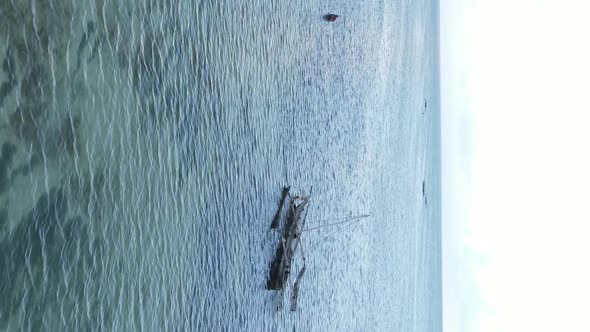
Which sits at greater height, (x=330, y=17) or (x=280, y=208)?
(x=330, y=17)

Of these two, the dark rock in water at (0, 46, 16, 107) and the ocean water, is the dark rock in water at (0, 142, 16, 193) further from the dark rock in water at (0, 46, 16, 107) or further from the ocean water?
the dark rock in water at (0, 46, 16, 107)

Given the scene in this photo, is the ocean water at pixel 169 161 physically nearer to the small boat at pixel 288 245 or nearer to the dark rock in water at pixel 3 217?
the dark rock in water at pixel 3 217

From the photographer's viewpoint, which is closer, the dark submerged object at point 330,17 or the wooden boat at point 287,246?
the wooden boat at point 287,246

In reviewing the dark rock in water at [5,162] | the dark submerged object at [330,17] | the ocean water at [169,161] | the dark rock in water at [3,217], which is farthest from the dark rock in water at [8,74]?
the dark submerged object at [330,17]

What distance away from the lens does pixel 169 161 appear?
3834 millimetres

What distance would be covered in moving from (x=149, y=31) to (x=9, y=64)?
1244 mm

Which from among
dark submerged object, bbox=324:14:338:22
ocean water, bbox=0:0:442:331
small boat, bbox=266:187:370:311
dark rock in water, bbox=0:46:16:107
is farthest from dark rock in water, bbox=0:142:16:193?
dark submerged object, bbox=324:14:338:22

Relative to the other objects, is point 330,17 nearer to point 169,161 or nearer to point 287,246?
point 287,246

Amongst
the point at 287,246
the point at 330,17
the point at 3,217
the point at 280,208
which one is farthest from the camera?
the point at 330,17

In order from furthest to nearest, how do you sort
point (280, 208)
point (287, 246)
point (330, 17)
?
point (330, 17)
point (287, 246)
point (280, 208)

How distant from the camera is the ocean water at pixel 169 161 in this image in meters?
2.69

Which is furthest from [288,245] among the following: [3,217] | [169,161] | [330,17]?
[3,217]

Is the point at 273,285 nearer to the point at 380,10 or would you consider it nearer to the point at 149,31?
the point at 149,31

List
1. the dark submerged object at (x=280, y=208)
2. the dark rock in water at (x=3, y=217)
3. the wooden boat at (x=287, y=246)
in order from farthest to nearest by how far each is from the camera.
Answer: the dark submerged object at (x=280, y=208) → the wooden boat at (x=287, y=246) → the dark rock in water at (x=3, y=217)
